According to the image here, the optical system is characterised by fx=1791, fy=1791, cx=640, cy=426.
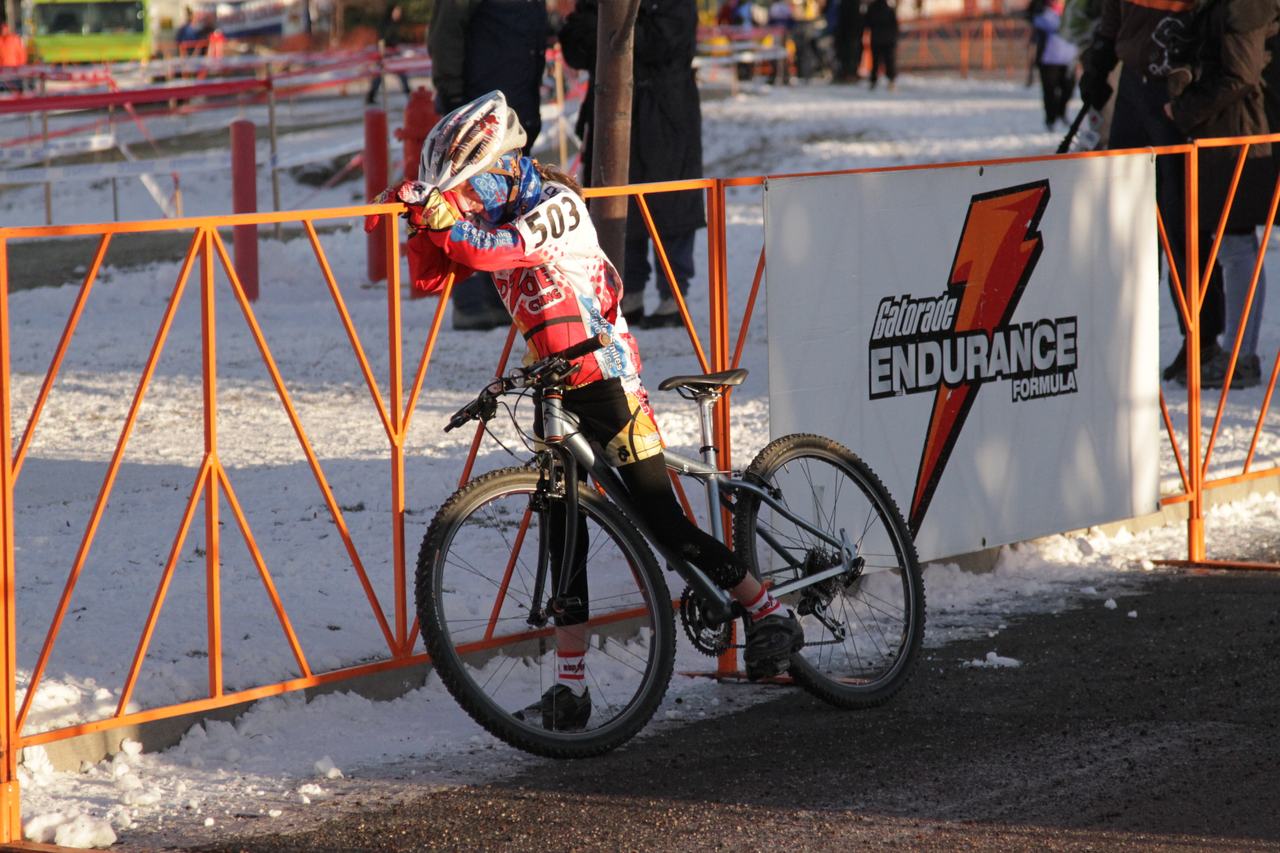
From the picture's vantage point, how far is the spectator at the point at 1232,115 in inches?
339

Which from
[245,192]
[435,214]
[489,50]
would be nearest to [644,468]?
[435,214]

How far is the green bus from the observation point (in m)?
39.8

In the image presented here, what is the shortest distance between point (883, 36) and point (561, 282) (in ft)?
96.7

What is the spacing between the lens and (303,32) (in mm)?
47781

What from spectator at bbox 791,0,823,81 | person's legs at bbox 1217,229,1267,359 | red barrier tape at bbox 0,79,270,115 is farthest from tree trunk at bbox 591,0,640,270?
spectator at bbox 791,0,823,81

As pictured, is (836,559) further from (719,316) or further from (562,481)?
(562,481)

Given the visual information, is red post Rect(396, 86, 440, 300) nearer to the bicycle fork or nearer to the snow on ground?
the snow on ground

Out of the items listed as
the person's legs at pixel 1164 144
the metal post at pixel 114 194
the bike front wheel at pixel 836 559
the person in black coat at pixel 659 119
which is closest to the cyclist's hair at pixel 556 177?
the bike front wheel at pixel 836 559

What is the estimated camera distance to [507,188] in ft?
15.3

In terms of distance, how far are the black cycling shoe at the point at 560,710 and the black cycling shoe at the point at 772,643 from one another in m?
0.49

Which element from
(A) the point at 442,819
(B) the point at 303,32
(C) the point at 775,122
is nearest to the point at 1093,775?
(A) the point at 442,819

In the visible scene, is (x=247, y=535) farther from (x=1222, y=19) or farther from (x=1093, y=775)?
(x=1222, y=19)

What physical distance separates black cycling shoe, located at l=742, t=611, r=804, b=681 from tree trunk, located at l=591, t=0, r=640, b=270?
2540 millimetres

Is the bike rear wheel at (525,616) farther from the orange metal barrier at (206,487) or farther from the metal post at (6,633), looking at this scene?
the metal post at (6,633)
